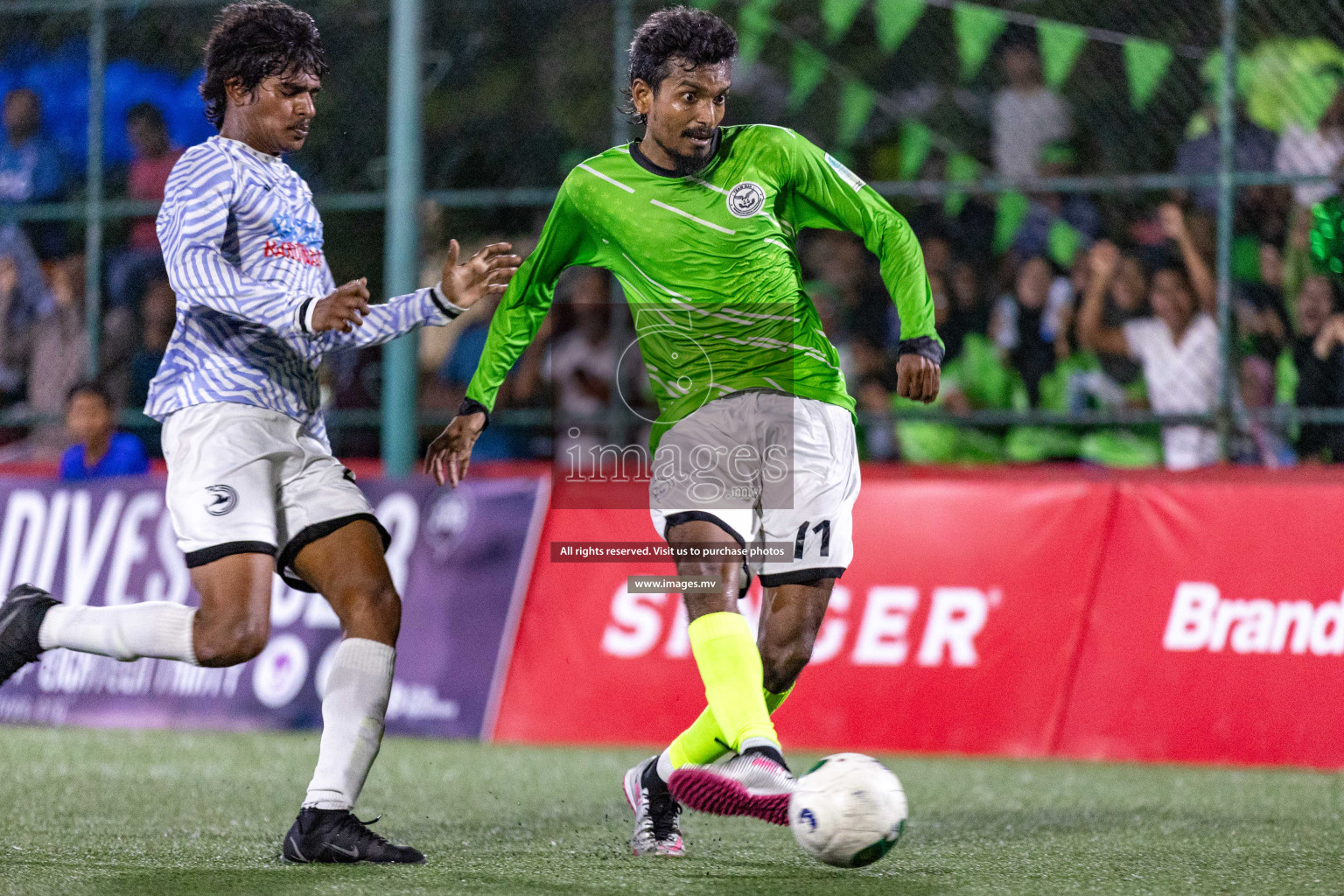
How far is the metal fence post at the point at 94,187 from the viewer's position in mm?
10594

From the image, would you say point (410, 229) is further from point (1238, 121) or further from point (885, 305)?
point (1238, 121)

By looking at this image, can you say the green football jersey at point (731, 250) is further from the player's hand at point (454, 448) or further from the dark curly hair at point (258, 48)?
the dark curly hair at point (258, 48)

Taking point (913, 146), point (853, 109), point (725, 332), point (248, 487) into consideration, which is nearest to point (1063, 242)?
point (913, 146)

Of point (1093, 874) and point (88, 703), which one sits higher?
point (1093, 874)

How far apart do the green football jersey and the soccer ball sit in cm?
124

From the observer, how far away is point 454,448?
5.15 m

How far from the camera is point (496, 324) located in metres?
5.30

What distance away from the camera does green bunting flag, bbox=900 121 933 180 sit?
9.93 m

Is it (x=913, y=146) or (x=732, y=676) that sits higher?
(x=913, y=146)

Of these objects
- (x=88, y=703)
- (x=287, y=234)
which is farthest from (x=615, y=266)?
(x=88, y=703)

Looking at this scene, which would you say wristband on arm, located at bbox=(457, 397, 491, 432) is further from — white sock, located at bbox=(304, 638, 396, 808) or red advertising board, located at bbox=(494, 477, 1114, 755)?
red advertising board, located at bbox=(494, 477, 1114, 755)

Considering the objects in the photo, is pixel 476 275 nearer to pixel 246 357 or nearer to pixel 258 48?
pixel 246 357

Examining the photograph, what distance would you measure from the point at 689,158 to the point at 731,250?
0.27 m

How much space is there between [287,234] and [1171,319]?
519 cm
